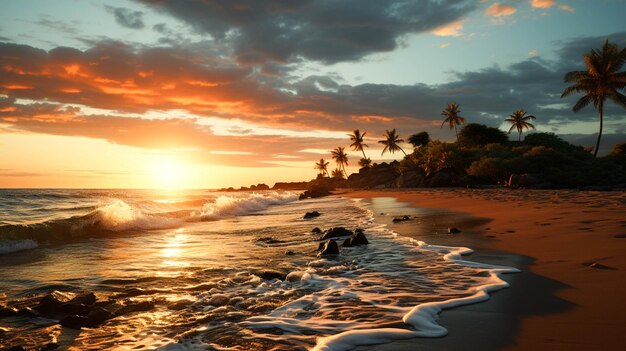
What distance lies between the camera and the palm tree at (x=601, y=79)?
146 feet

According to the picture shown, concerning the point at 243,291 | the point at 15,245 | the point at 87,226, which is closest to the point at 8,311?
the point at 243,291

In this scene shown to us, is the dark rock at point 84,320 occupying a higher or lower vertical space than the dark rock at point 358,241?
lower

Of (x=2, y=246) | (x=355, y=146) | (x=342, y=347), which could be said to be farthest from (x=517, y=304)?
(x=355, y=146)

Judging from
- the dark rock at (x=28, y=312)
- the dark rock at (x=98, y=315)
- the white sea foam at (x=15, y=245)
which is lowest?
the white sea foam at (x=15, y=245)

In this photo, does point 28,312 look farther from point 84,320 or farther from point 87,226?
point 87,226

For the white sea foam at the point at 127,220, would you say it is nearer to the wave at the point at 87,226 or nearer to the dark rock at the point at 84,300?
the wave at the point at 87,226

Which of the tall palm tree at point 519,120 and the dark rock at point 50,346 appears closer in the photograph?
the dark rock at point 50,346

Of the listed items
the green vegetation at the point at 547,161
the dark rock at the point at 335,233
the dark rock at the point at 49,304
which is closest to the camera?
the dark rock at the point at 49,304

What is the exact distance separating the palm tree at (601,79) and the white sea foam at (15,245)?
179 feet

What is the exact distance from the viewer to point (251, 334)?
4.25 m

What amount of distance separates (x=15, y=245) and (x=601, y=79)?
56728 mm

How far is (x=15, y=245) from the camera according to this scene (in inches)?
470

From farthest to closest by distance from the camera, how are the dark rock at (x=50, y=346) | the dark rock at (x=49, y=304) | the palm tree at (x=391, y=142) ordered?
1. the palm tree at (x=391, y=142)
2. the dark rock at (x=49, y=304)
3. the dark rock at (x=50, y=346)

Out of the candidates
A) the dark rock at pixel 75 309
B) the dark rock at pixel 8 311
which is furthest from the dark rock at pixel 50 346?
the dark rock at pixel 8 311
